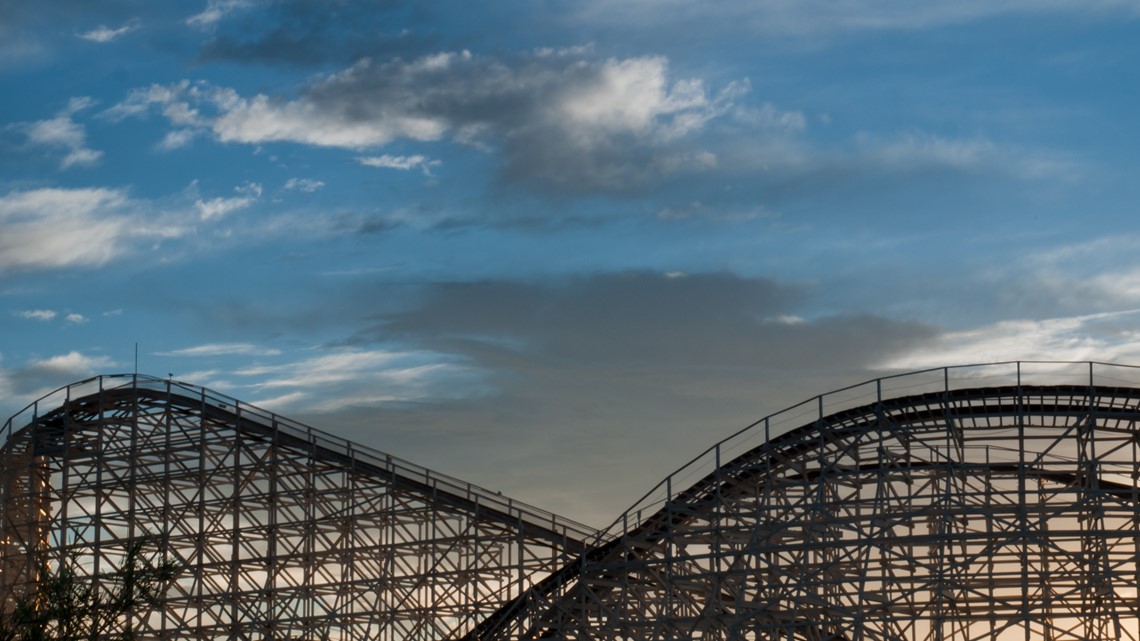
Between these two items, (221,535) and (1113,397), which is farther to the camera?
(221,535)

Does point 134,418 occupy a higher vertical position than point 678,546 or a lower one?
higher

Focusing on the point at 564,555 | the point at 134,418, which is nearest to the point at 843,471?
the point at 564,555

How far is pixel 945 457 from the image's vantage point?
28.8 m

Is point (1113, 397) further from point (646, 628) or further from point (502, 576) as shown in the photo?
point (502, 576)

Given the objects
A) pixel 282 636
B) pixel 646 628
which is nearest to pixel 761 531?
pixel 646 628

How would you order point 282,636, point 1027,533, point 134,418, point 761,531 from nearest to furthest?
point 1027,533 < point 761,531 < point 282,636 < point 134,418

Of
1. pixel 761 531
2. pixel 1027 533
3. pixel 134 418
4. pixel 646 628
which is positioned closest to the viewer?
pixel 1027 533

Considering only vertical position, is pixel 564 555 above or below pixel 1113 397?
below

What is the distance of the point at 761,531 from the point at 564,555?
5.02 m

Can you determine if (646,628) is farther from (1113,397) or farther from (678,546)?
(1113,397)

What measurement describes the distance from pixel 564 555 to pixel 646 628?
89.7 inches

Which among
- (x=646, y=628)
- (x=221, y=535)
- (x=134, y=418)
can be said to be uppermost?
(x=134, y=418)

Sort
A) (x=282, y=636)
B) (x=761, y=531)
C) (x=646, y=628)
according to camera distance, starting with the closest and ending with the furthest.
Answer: (x=761, y=531), (x=646, y=628), (x=282, y=636)

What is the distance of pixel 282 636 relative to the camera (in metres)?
33.4
